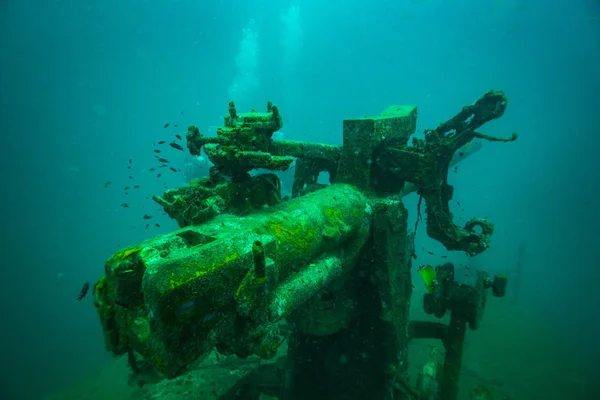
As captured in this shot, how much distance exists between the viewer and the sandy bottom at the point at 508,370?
9.95m

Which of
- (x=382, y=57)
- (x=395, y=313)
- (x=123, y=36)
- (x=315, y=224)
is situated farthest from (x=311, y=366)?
(x=382, y=57)

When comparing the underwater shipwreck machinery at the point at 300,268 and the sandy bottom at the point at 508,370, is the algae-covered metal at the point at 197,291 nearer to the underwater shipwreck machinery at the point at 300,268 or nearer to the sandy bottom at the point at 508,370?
the underwater shipwreck machinery at the point at 300,268

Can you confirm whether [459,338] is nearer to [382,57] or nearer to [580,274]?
[580,274]

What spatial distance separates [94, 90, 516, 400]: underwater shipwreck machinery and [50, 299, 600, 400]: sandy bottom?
4.14 metres

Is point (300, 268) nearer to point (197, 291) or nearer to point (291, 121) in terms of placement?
point (197, 291)

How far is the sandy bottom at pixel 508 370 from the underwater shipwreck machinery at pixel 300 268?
13.6 feet

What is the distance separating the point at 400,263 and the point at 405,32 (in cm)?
12985

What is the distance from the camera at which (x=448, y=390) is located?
4.52 metres

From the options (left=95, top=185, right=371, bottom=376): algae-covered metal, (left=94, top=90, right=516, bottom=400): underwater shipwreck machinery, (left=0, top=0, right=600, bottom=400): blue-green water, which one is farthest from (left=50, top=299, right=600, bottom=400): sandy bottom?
(left=95, top=185, right=371, bottom=376): algae-covered metal

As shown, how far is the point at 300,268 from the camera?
98.7 inches

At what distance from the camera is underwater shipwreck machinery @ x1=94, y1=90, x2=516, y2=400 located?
1604 millimetres

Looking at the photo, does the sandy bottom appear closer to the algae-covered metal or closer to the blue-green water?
the blue-green water

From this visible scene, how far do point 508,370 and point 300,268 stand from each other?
12580 mm

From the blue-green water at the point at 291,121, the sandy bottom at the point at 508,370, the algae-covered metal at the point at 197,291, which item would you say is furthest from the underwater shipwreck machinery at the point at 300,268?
the blue-green water at the point at 291,121
